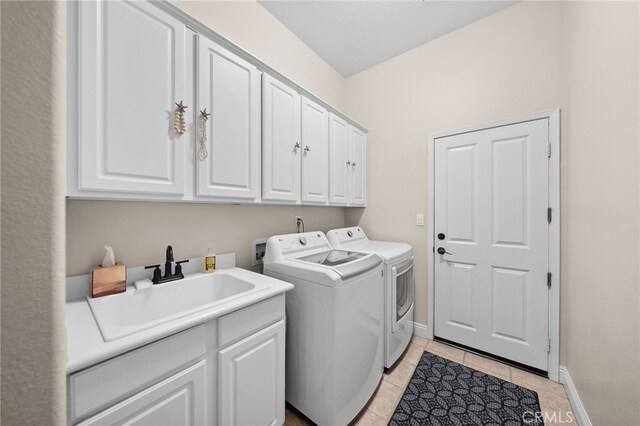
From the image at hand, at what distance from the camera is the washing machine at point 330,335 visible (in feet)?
4.41

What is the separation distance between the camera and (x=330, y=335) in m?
1.33

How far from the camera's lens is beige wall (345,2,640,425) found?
1042 millimetres

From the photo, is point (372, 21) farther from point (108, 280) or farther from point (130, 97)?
point (108, 280)

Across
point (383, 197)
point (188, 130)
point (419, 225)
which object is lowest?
point (419, 225)

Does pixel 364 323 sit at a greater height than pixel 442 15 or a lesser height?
lesser

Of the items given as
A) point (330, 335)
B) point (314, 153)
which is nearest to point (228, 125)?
point (314, 153)

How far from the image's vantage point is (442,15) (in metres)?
2.13

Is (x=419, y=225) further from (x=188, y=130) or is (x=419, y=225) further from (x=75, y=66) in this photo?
(x=75, y=66)

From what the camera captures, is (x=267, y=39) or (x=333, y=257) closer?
(x=333, y=257)

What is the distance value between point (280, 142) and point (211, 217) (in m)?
0.71

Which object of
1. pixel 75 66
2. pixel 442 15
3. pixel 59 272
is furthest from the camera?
pixel 442 15

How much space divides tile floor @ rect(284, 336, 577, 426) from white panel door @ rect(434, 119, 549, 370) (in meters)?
0.12

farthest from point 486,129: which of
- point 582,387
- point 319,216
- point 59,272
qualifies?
point 59,272

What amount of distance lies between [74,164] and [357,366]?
172cm
